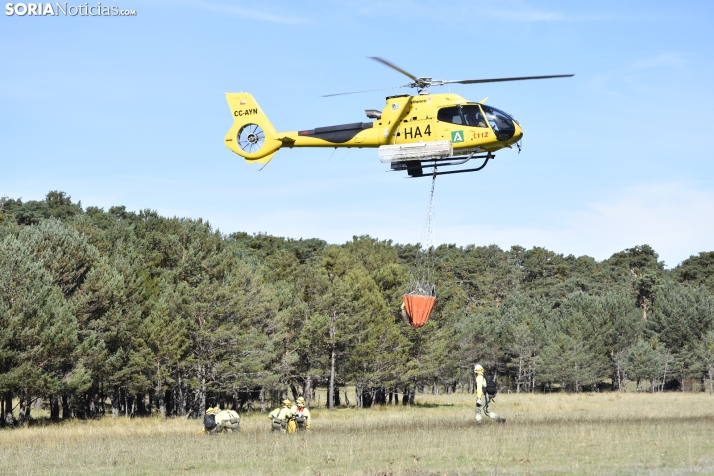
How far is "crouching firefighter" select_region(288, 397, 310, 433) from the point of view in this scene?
24344 mm

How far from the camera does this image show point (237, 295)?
167ft

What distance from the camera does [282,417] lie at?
24.2 metres

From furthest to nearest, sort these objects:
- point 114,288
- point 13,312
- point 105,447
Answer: point 114,288
point 13,312
point 105,447

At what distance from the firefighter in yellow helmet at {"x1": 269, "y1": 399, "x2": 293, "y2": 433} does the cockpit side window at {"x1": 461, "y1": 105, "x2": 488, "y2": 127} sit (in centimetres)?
1038

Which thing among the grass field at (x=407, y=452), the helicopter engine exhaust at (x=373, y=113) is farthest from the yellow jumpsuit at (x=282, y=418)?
the helicopter engine exhaust at (x=373, y=113)

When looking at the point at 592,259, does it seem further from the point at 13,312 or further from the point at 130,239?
the point at 13,312

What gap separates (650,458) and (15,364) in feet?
97.2

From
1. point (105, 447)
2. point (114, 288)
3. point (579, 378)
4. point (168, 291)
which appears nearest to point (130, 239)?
point (168, 291)

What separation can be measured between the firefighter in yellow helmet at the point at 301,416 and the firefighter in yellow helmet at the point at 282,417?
0.58 ft

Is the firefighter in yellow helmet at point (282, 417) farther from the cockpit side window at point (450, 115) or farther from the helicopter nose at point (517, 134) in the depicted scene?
the helicopter nose at point (517, 134)

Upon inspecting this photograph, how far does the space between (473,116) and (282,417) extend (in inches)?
435

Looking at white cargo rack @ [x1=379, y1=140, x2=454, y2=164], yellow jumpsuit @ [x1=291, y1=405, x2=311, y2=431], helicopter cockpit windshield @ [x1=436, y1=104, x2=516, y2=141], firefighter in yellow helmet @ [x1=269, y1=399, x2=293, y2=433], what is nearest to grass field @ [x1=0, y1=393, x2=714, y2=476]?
yellow jumpsuit @ [x1=291, y1=405, x2=311, y2=431]

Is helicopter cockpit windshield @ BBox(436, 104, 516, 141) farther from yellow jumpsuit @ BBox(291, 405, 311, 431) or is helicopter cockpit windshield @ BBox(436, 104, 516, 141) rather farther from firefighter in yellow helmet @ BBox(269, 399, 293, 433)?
firefighter in yellow helmet @ BBox(269, 399, 293, 433)

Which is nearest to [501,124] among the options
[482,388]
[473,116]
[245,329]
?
[473,116]
